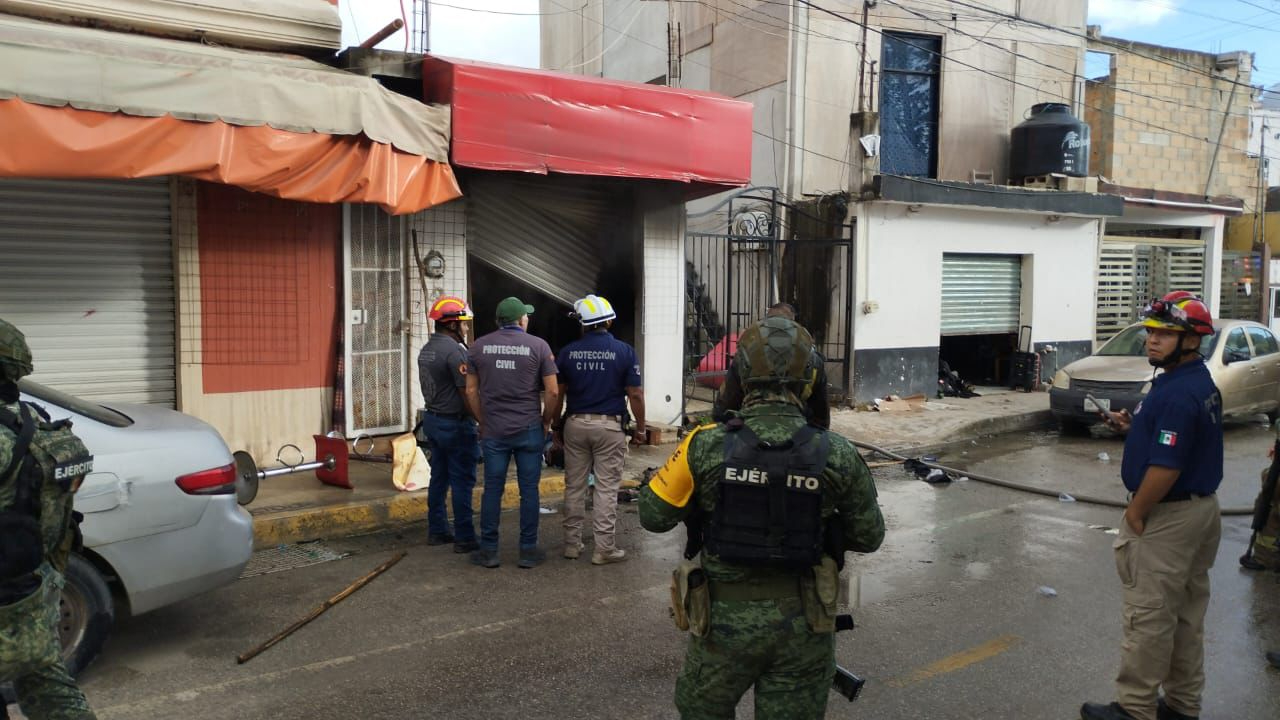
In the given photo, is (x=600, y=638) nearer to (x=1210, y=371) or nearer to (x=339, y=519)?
(x=339, y=519)

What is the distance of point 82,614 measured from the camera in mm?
4137

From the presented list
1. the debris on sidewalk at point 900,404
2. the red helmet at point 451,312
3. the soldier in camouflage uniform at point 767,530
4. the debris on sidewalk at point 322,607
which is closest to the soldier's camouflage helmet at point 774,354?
the soldier in camouflage uniform at point 767,530

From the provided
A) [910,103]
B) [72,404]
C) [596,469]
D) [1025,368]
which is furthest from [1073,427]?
[72,404]

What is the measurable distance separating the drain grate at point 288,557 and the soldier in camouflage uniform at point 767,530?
4097mm

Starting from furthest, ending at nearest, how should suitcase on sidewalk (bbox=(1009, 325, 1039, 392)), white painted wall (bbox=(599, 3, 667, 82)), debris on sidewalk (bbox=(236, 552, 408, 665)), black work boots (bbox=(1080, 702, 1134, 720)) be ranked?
white painted wall (bbox=(599, 3, 667, 82)), suitcase on sidewalk (bbox=(1009, 325, 1039, 392)), debris on sidewalk (bbox=(236, 552, 408, 665)), black work boots (bbox=(1080, 702, 1134, 720))

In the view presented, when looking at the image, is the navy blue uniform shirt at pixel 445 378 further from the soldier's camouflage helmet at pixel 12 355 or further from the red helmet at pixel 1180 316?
the red helmet at pixel 1180 316

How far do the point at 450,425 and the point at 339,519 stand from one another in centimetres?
123

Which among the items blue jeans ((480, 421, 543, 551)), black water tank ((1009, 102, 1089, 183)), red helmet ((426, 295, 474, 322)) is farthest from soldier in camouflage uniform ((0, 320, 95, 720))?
black water tank ((1009, 102, 1089, 183))

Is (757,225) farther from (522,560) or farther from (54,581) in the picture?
(54,581)

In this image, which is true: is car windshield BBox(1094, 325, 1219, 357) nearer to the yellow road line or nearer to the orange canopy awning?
the yellow road line

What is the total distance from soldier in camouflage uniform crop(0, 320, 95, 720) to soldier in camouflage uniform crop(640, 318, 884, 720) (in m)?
1.84

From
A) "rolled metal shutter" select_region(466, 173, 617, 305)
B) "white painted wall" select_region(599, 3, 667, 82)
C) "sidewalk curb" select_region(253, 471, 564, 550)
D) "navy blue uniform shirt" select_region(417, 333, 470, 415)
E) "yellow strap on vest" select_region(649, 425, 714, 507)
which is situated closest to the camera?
"yellow strap on vest" select_region(649, 425, 714, 507)

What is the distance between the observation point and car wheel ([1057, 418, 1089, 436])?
40.2ft

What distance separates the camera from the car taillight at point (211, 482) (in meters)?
4.41
